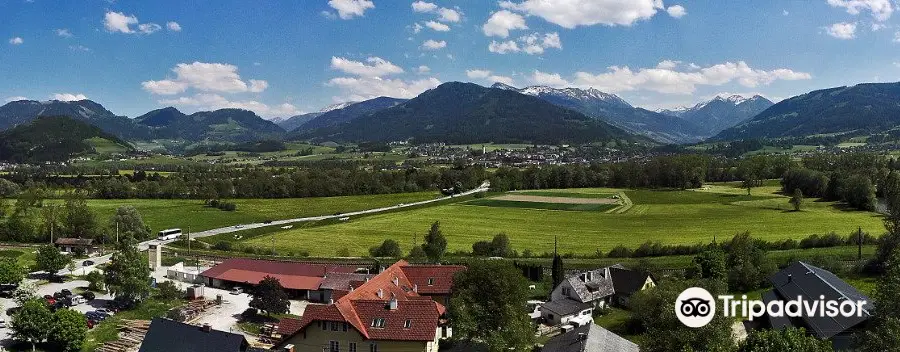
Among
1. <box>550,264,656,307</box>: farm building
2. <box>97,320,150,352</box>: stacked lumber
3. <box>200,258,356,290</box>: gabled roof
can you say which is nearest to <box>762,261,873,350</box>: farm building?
<box>550,264,656,307</box>: farm building

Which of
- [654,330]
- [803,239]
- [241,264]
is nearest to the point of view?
[654,330]

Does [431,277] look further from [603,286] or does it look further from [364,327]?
[364,327]

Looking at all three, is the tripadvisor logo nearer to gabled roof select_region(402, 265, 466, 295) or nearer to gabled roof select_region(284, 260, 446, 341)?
gabled roof select_region(284, 260, 446, 341)

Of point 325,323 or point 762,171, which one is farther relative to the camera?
point 762,171

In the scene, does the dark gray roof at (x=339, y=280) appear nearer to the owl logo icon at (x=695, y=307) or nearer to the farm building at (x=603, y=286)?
the farm building at (x=603, y=286)

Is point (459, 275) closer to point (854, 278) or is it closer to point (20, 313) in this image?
point (20, 313)

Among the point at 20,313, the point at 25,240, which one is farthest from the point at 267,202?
the point at 20,313

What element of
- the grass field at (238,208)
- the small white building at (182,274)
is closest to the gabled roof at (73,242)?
the grass field at (238,208)
